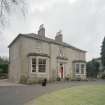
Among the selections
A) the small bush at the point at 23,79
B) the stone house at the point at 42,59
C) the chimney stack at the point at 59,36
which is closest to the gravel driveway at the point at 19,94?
the small bush at the point at 23,79

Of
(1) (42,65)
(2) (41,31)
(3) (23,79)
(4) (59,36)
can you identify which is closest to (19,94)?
(3) (23,79)

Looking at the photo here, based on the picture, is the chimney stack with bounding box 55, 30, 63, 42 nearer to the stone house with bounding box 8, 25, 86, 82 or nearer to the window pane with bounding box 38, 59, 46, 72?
the stone house with bounding box 8, 25, 86, 82

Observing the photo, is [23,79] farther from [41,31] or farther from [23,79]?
[41,31]

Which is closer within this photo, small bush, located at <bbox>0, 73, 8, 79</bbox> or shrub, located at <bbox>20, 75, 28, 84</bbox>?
shrub, located at <bbox>20, 75, 28, 84</bbox>

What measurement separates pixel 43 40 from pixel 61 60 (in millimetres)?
5096

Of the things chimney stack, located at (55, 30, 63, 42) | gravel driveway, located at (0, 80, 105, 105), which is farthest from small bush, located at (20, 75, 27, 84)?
chimney stack, located at (55, 30, 63, 42)

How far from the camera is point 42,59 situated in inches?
1312

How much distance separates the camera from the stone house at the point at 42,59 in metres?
32.7

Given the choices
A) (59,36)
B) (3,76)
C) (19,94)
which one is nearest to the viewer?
(19,94)

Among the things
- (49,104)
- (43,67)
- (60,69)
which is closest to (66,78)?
(60,69)

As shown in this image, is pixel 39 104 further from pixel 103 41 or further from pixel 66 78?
pixel 103 41

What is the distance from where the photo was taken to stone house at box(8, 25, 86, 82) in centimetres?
3272

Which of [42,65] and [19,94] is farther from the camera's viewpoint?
[42,65]

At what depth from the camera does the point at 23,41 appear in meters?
33.9
